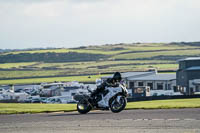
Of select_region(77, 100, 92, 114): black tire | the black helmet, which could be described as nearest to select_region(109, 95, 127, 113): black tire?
the black helmet

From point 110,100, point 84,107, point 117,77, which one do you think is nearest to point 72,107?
point 84,107

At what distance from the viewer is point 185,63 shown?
313 feet

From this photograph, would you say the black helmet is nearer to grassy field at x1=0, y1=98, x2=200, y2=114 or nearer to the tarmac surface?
the tarmac surface

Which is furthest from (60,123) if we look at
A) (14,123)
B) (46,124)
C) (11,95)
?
(11,95)

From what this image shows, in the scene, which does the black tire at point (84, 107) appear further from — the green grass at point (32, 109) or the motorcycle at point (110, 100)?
the green grass at point (32, 109)

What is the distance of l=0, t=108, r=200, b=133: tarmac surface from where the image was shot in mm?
17703

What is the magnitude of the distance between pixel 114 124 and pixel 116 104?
5221 mm

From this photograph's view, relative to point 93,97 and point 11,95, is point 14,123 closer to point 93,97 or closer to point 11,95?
point 93,97

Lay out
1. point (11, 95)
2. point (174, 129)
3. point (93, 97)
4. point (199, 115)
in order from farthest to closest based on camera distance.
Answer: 1. point (11, 95)
2. point (93, 97)
3. point (199, 115)
4. point (174, 129)

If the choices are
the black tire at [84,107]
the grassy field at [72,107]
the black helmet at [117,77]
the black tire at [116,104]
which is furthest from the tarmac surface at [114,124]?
the grassy field at [72,107]

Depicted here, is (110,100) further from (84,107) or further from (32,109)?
(32,109)

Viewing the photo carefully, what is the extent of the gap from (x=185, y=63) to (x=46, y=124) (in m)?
77.6

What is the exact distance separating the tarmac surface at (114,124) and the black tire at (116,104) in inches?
58.0

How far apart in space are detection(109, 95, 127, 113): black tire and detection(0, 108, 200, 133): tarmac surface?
147cm
